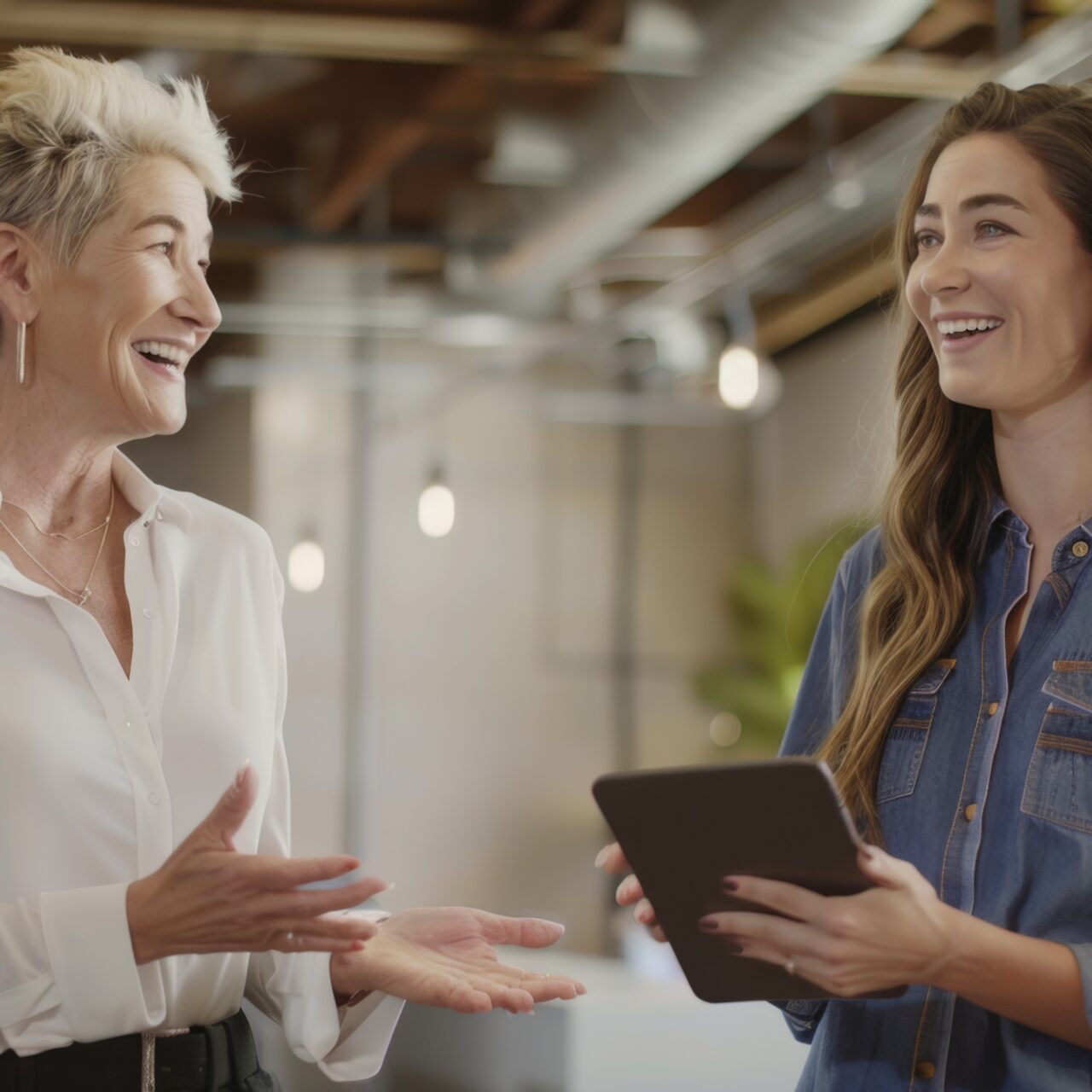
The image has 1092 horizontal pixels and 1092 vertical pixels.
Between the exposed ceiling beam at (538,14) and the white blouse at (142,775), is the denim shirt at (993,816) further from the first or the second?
the exposed ceiling beam at (538,14)

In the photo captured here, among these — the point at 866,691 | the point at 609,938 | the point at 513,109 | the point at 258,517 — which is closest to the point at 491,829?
the point at 609,938

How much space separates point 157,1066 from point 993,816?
3.09 ft

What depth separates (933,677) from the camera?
1.81 meters

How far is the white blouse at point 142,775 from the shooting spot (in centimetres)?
153

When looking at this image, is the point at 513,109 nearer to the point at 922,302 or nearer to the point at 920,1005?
the point at 922,302

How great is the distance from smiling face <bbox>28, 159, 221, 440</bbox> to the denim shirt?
955 mm

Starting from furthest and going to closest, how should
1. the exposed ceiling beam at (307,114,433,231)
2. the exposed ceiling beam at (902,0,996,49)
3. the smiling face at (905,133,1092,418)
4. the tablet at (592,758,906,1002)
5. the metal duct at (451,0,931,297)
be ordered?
1. the exposed ceiling beam at (307,114,433,231)
2. the exposed ceiling beam at (902,0,996,49)
3. the metal duct at (451,0,931,297)
4. the smiling face at (905,133,1092,418)
5. the tablet at (592,758,906,1002)

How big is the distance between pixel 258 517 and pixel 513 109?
3.43 meters

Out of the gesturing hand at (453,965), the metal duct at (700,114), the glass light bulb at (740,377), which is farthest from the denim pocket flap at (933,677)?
the glass light bulb at (740,377)

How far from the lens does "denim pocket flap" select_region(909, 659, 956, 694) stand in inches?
70.9

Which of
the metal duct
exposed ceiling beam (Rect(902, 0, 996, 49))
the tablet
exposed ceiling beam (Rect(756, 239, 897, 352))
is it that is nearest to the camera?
the tablet

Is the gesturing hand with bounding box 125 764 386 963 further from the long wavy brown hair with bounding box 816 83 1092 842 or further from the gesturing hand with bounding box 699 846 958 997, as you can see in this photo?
the long wavy brown hair with bounding box 816 83 1092 842

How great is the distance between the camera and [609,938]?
945 centimetres

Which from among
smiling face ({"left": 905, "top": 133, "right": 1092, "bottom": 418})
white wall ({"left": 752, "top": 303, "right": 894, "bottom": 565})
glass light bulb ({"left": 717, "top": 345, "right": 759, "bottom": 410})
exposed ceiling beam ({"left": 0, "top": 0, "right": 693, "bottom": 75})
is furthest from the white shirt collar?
white wall ({"left": 752, "top": 303, "right": 894, "bottom": 565})
